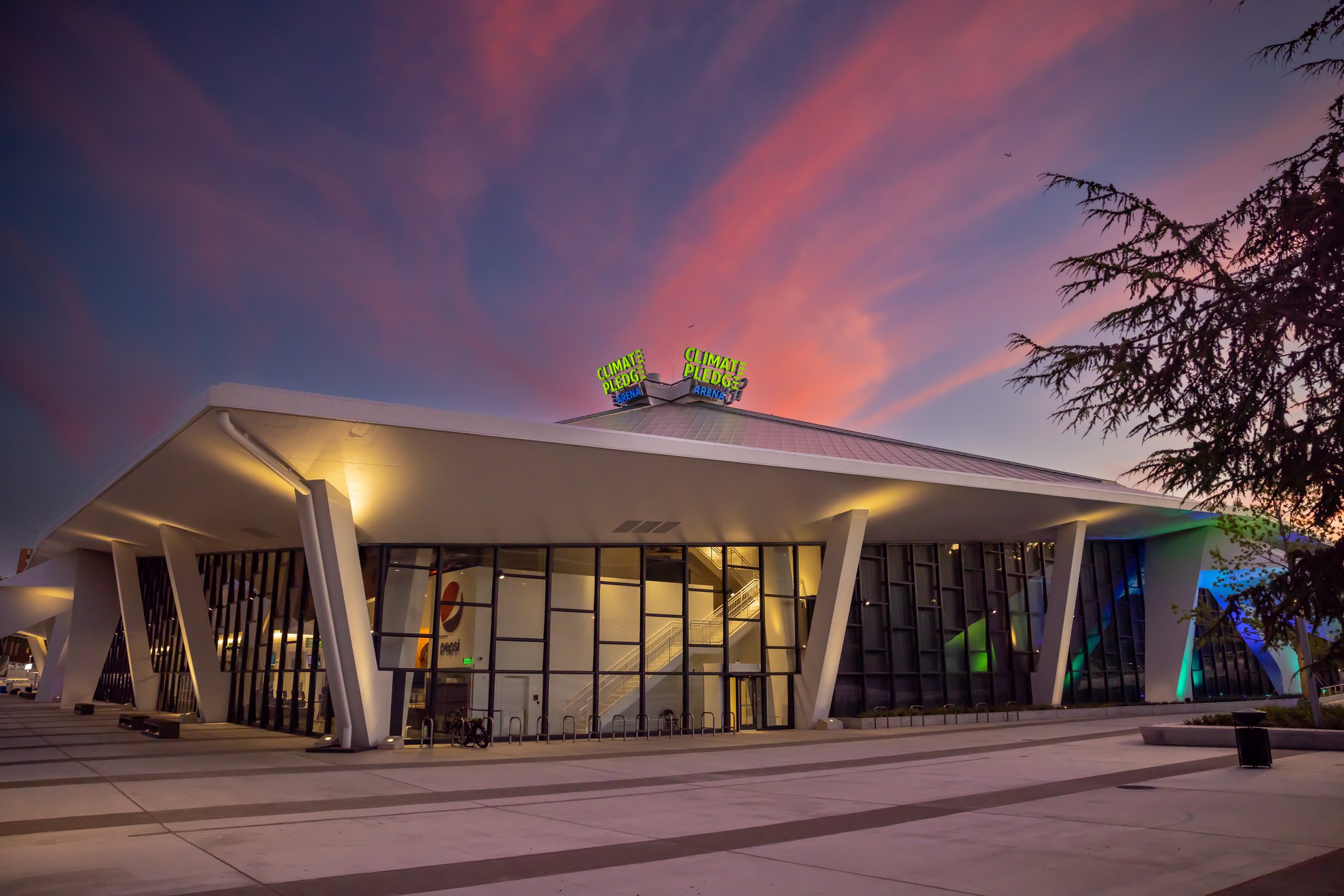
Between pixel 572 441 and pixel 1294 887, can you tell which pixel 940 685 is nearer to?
pixel 572 441

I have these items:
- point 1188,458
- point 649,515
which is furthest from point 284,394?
point 1188,458

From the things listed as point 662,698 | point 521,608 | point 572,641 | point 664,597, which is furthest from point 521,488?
point 662,698

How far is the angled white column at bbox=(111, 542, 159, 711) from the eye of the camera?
122 feet

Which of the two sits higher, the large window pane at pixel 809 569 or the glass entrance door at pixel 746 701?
the large window pane at pixel 809 569

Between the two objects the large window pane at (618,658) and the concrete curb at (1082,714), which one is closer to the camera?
the large window pane at (618,658)

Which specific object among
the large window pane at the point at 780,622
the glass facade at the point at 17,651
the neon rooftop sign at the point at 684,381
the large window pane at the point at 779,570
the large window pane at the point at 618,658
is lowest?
the glass facade at the point at 17,651

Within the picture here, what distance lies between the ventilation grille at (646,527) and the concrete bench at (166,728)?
1306 centimetres

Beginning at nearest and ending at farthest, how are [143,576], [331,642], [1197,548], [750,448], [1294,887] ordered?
[1294,887] < [750,448] < [331,642] < [1197,548] < [143,576]


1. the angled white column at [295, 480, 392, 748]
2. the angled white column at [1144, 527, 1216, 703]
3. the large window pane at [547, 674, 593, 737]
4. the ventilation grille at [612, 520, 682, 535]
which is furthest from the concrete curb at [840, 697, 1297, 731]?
the angled white column at [295, 480, 392, 748]

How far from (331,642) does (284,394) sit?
8.52m

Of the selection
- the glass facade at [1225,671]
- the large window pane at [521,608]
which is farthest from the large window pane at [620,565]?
the glass facade at [1225,671]

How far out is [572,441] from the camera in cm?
1683

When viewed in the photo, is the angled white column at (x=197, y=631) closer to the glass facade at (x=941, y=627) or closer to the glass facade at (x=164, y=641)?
the glass facade at (x=164, y=641)

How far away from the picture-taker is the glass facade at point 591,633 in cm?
2500
